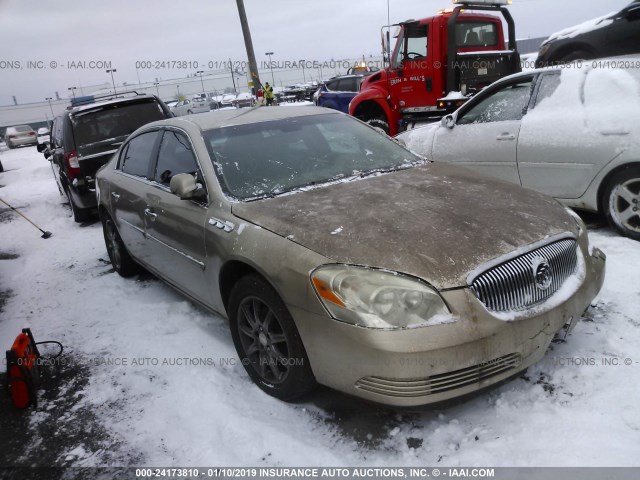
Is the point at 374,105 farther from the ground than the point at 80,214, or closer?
farther from the ground

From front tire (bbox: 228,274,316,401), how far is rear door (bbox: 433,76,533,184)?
3076mm

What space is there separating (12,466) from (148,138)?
2.69 m

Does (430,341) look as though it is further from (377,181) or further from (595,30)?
(595,30)

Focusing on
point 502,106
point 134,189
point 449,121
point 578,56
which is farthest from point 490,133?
point 578,56

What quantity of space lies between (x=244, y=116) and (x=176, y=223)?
1032 mm

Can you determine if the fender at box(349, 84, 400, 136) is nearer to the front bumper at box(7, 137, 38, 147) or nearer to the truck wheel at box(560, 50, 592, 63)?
the truck wheel at box(560, 50, 592, 63)

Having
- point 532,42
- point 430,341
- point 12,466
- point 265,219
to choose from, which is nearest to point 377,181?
point 265,219

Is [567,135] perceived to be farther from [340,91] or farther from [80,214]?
[340,91]

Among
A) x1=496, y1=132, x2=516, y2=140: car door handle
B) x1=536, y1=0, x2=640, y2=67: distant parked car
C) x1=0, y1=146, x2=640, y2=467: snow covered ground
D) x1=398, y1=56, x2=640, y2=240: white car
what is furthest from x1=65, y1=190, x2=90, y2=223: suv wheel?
x1=536, y1=0, x2=640, y2=67: distant parked car

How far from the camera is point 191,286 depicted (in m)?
3.46

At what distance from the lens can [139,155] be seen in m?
4.36

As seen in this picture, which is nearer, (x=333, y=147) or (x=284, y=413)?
(x=284, y=413)

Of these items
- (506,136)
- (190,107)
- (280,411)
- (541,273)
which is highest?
(190,107)

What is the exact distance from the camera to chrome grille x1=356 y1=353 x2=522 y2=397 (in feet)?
7.05
